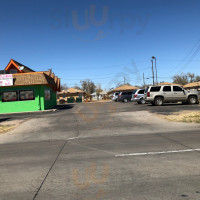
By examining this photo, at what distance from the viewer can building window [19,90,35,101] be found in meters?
22.0

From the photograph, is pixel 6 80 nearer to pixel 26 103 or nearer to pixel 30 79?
pixel 30 79

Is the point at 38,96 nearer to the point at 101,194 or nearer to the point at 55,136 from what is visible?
the point at 55,136

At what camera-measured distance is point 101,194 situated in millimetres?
3256

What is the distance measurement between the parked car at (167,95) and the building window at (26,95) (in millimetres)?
12206

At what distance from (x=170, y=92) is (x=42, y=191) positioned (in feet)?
59.2

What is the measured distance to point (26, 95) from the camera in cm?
2202

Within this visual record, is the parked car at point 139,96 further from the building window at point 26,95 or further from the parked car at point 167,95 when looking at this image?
the building window at point 26,95

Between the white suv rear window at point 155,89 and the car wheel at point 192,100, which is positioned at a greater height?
the white suv rear window at point 155,89

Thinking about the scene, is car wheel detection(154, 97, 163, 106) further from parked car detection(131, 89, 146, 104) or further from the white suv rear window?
parked car detection(131, 89, 146, 104)

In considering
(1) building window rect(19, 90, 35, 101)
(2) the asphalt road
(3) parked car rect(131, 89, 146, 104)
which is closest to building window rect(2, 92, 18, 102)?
(1) building window rect(19, 90, 35, 101)

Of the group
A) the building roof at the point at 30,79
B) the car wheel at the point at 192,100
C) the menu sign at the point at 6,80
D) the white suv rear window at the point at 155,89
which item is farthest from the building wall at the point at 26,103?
the car wheel at the point at 192,100

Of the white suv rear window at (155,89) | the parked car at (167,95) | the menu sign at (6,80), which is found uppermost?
the menu sign at (6,80)

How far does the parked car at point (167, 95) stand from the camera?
19.4 metres

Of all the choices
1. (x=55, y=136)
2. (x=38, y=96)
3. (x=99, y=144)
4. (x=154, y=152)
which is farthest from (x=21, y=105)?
(x=154, y=152)
